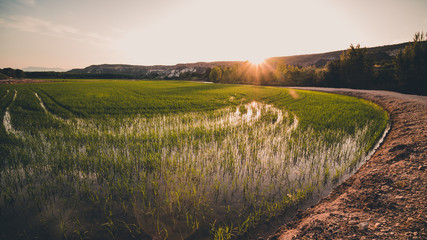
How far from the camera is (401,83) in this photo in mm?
27031

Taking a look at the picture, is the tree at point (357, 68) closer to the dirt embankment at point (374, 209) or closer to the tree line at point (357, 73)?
the tree line at point (357, 73)

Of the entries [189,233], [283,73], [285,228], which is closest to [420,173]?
[285,228]

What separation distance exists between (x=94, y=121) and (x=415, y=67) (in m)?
40.6

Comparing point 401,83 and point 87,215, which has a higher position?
point 401,83

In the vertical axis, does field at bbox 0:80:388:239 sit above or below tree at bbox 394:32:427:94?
below

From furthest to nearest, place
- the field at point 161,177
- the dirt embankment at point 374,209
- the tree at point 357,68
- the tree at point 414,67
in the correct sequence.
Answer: the tree at point 357,68, the tree at point 414,67, the field at point 161,177, the dirt embankment at point 374,209

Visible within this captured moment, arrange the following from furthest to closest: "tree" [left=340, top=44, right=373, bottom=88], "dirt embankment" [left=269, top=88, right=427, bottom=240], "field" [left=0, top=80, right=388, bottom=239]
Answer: "tree" [left=340, top=44, right=373, bottom=88] → "field" [left=0, top=80, right=388, bottom=239] → "dirt embankment" [left=269, top=88, right=427, bottom=240]

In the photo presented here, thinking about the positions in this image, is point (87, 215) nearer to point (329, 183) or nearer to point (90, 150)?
point (90, 150)

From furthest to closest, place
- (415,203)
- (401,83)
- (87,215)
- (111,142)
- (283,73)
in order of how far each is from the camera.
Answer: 1. (283,73)
2. (401,83)
3. (111,142)
4. (87,215)
5. (415,203)

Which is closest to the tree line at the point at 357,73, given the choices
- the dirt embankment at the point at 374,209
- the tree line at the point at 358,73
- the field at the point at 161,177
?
the tree line at the point at 358,73

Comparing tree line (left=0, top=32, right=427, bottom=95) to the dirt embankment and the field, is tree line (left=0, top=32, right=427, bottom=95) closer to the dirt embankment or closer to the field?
the field

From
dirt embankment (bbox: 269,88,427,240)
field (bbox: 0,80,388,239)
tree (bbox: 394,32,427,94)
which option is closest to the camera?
dirt embankment (bbox: 269,88,427,240)

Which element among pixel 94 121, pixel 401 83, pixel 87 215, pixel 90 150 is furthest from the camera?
pixel 401 83

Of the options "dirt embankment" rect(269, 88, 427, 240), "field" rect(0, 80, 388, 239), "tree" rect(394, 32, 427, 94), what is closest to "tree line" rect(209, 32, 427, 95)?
"tree" rect(394, 32, 427, 94)
